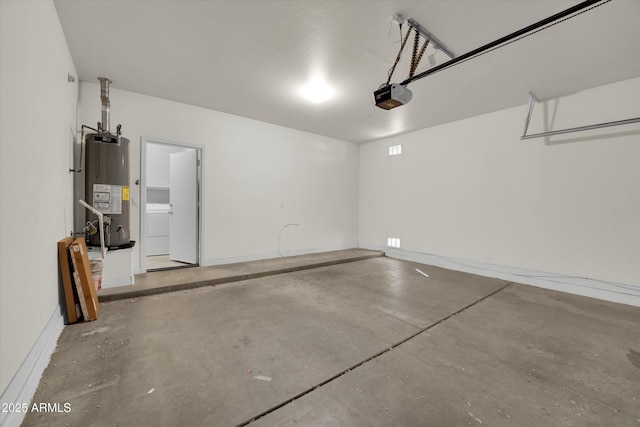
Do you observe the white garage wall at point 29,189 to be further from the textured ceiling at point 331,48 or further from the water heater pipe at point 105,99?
the water heater pipe at point 105,99

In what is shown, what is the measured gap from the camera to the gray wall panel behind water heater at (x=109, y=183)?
124 inches

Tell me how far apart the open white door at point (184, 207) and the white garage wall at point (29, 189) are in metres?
2.10

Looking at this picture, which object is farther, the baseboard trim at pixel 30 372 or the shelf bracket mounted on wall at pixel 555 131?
the shelf bracket mounted on wall at pixel 555 131

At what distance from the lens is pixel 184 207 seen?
476 centimetres

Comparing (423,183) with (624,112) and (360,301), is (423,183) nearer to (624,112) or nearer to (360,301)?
(624,112)

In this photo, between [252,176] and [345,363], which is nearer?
[345,363]

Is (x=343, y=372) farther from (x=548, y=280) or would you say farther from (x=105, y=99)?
(x=105, y=99)

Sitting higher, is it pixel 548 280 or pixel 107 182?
pixel 107 182

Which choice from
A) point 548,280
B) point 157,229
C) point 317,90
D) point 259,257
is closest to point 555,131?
point 548,280

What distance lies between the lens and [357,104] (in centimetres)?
427

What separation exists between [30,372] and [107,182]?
2.32 meters

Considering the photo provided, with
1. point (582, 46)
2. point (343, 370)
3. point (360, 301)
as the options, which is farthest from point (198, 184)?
point (582, 46)

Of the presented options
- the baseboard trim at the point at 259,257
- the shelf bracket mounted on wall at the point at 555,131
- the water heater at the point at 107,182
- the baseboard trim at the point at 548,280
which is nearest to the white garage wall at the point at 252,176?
the baseboard trim at the point at 259,257

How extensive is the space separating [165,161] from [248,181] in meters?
2.61
